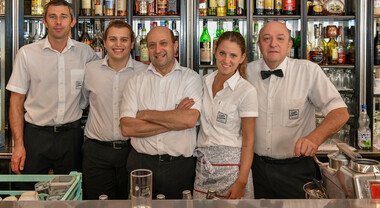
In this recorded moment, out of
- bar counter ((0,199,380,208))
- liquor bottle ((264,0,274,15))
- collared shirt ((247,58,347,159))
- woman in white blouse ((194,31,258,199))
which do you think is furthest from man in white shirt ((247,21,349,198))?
liquor bottle ((264,0,274,15))

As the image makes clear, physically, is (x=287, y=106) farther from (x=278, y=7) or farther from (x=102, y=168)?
(x=278, y=7)

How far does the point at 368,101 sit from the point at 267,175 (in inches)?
67.5

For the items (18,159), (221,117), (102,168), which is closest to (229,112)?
(221,117)

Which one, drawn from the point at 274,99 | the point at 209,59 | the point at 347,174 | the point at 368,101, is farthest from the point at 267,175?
the point at 368,101

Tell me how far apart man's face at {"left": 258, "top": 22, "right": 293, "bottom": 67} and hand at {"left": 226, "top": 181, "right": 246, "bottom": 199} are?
0.75 meters

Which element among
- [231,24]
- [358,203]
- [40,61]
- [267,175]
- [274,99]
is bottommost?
[267,175]

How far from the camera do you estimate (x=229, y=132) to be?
216 cm

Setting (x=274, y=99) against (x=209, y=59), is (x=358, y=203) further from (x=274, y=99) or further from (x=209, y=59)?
(x=209, y=59)

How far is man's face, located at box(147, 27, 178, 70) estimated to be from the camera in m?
2.30

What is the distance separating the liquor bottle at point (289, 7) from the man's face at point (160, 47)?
157 cm

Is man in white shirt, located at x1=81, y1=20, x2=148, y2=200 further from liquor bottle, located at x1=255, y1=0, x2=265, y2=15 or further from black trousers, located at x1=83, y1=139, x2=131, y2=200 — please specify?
liquor bottle, located at x1=255, y1=0, x2=265, y2=15

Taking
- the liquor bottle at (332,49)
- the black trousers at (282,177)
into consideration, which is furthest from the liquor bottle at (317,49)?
the black trousers at (282,177)

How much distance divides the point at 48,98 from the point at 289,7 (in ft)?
7.23

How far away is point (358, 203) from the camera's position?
106 cm
